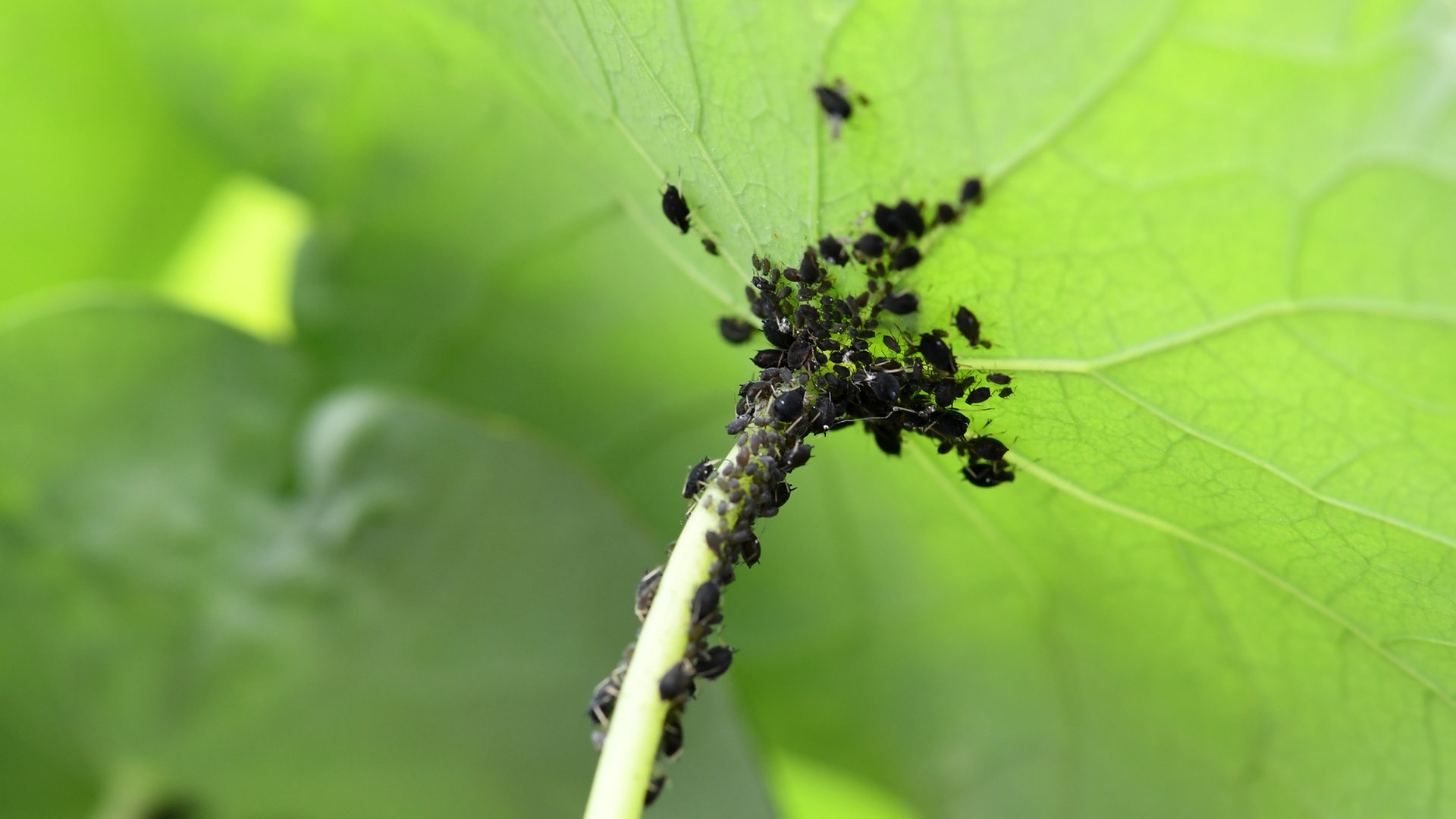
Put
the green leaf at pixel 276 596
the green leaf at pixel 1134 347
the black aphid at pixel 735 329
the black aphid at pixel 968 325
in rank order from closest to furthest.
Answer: the green leaf at pixel 1134 347, the black aphid at pixel 968 325, the black aphid at pixel 735 329, the green leaf at pixel 276 596

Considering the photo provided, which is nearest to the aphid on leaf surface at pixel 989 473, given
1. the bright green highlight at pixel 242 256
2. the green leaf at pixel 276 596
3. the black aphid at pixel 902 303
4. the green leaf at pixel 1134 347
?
the green leaf at pixel 1134 347

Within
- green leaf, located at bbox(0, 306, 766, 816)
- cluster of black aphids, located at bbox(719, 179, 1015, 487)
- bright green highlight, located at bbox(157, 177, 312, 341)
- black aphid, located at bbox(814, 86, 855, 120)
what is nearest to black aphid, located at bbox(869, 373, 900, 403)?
cluster of black aphids, located at bbox(719, 179, 1015, 487)

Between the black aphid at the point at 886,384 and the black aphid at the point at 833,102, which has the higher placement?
the black aphid at the point at 833,102

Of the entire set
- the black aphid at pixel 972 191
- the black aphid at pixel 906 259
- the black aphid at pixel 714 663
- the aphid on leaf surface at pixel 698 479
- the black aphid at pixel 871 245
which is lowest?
the black aphid at pixel 714 663

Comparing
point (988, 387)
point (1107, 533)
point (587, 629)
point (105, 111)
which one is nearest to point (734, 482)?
point (988, 387)

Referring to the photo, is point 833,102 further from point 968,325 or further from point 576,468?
point 576,468

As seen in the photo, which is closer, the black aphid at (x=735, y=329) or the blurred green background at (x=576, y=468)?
the blurred green background at (x=576, y=468)

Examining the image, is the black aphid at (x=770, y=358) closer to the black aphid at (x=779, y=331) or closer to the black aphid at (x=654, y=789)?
the black aphid at (x=779, y=331)

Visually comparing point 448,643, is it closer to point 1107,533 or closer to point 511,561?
point 511,561
